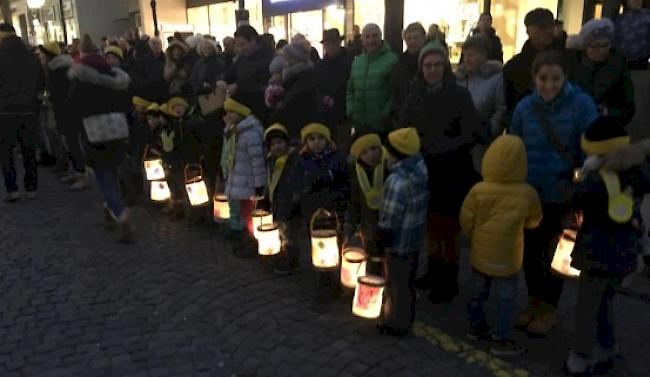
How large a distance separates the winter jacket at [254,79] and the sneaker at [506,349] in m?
4.23

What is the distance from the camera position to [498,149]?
12.1 feet

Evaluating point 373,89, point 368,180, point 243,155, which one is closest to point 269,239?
point 243,155

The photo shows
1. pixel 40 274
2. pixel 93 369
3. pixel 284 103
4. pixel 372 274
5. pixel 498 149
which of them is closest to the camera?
pixel 498 149

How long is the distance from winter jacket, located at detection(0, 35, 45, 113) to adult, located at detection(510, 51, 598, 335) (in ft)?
22.7

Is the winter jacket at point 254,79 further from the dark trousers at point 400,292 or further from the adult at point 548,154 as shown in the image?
the adult at point 548,154

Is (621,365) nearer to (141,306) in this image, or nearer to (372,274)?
(372,274)

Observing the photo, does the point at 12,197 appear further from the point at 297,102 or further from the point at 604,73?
the point at 604,73

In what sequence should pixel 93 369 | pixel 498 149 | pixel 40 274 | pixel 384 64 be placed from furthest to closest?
pixel 384 64 → pixel 40 274 → pixel 93 369 → pixel 498 149

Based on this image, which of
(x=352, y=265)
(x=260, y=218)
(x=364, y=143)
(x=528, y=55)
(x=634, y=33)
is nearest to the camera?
(x=364, y=143)

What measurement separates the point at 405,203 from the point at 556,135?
3.71 ft

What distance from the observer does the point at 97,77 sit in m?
6.09

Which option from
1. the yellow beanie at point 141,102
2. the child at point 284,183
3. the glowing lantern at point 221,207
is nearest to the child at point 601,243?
the child at point 284,183

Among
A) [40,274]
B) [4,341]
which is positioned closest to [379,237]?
[4,341]

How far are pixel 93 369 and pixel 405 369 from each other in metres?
2.14
